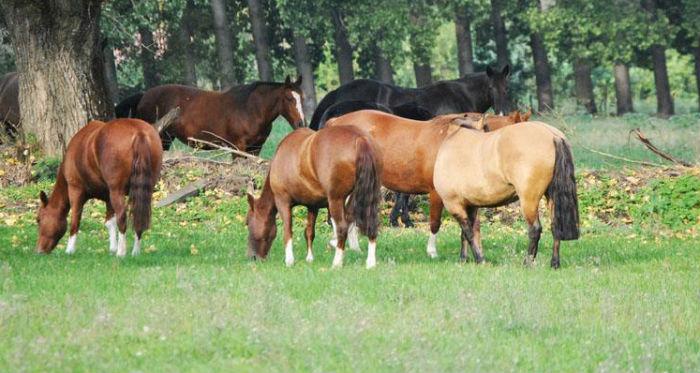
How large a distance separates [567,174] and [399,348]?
172 inches

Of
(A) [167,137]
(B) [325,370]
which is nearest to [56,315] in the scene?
(B) [325,370]

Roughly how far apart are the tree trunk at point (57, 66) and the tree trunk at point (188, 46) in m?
19.1

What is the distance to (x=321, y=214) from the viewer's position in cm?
2017

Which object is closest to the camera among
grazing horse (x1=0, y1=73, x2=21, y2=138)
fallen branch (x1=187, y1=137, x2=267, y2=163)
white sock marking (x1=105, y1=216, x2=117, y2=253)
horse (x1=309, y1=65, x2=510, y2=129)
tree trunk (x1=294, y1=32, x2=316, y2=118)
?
white sock marking (x1=105, y1=216, x2=117, y2=253)

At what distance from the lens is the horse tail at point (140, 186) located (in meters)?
14.9

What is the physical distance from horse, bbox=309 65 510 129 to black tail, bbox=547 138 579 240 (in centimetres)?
931

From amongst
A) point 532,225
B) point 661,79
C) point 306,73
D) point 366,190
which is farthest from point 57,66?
point 661,79

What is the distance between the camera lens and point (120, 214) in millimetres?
15109

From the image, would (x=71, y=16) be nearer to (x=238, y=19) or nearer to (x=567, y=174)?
(x=567, y=174)

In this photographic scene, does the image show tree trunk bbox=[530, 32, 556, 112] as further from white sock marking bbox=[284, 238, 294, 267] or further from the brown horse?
white sock marking bbox=[284, 238, 294, 267]

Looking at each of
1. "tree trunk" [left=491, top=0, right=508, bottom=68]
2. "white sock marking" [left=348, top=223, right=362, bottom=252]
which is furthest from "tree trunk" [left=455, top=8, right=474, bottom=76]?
"white sock marking" [left=348, top=223, right=362, bottom=252]

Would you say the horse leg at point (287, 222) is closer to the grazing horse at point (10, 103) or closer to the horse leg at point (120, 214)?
the horse leg at point (120, 214)

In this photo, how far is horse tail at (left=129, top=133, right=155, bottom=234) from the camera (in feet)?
49.0

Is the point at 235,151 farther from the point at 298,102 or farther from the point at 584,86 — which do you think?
the point at 584,86
